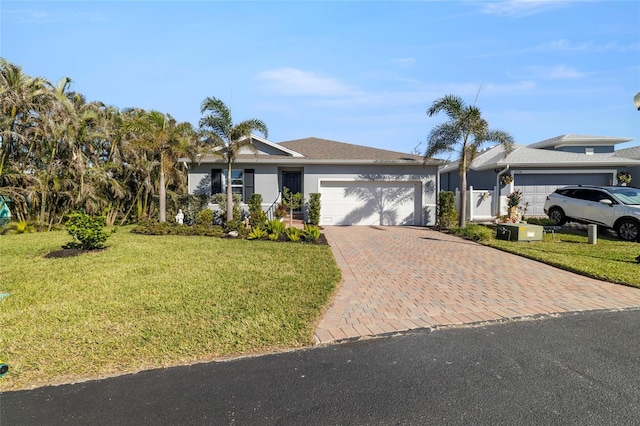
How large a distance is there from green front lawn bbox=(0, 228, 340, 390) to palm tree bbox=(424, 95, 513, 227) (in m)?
8.33

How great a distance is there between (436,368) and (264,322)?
2.00 m

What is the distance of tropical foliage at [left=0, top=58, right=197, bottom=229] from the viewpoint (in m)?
11.7

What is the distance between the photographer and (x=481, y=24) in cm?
902

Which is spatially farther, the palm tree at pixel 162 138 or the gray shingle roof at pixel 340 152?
the gray shingle roof at pixel 340 152

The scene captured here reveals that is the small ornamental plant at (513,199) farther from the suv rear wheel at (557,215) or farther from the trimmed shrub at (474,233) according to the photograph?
the trimmed shrub at (474,233)

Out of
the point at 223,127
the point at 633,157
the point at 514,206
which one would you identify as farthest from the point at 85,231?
the point at 633,157

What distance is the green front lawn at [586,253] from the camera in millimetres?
6426

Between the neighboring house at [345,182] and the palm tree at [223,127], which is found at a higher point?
the palm tree at [223,127]

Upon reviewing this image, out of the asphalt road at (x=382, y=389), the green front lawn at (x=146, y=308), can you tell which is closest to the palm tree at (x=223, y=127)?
the green front lawn at (x=146, y=308)

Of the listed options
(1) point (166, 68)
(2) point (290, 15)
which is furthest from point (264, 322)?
(1) point (166, 68)

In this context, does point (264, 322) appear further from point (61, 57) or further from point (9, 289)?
point (61, 57)

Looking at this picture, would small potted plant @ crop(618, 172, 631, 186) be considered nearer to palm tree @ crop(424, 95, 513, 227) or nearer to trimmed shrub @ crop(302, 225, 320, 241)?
palm tree @ crop(424, 95, 513, 227)

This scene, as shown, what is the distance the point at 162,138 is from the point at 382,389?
497 inches

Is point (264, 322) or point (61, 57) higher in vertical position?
point (61, 57)
